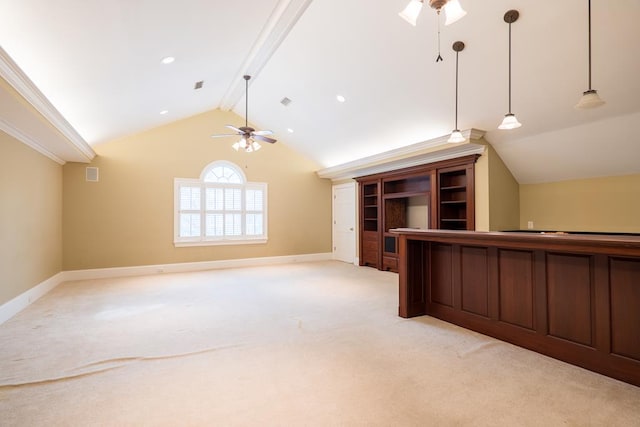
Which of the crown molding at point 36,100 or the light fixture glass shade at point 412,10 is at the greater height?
the light fixture glass shade at point 412,10

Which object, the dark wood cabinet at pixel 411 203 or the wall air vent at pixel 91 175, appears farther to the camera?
the wall air vent at pixel 91 175

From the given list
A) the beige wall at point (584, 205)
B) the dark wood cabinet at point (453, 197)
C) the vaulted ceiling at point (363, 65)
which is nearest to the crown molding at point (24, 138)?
the vaulted ceiling at point (363, 65)

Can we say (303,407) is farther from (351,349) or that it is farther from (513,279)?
(513,279)

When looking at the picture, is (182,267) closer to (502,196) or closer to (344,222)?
(344,222)

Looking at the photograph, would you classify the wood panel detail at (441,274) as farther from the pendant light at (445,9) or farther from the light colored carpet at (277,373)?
the pendant light at (445,9)

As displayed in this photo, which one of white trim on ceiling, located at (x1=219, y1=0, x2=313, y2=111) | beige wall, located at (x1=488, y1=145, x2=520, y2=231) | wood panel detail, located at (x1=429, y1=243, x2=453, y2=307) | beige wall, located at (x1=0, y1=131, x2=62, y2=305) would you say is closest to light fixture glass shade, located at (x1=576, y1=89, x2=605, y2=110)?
wood panel detail, located at (x1=429, y1=243, x2=453, y2=307)

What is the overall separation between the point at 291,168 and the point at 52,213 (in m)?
4.87

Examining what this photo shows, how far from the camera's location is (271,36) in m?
4.28

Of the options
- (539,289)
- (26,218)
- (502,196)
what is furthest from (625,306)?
(26,218)

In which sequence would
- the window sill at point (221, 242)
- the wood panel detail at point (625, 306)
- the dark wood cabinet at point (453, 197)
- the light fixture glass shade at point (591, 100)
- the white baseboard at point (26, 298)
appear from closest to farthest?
1. the wood panel detail at point (625, 306)
2. the light fixture glass shade at point (591, 100)
3. the white baseboard at point (26, 298)
4. the dark wood cabinet at point (453, 197)
5. the window sill at point (221, 242)

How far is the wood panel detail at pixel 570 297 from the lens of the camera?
240 cm

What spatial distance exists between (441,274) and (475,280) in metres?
0.44

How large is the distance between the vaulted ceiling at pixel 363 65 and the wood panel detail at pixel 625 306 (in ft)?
7.40

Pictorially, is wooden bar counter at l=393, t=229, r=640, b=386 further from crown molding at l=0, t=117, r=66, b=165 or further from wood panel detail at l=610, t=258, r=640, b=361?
crown molding at l=0, t=117, r=66, b=165
